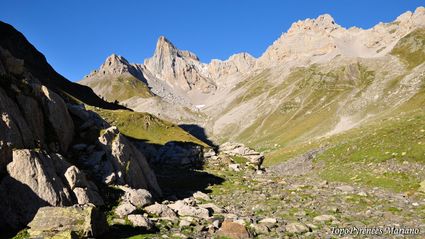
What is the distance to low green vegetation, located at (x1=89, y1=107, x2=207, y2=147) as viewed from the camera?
111 meters

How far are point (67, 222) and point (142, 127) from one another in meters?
94.9

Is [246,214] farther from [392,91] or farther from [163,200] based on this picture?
[392,91]

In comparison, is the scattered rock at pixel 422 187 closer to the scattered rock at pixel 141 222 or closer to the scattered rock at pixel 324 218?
the scattered rock at pixel 324 218

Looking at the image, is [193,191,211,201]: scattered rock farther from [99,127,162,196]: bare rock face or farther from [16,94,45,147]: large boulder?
[16,94,45,147]: large boulder

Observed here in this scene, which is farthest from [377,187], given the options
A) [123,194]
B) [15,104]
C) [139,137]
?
[139,137]

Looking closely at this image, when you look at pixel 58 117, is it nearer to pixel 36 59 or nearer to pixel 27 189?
pixel 27 189

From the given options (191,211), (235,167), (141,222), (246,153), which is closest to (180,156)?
(235,167)

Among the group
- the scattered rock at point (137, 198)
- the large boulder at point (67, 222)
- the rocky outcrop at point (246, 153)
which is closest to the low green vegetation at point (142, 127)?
the rocky outcrop at point (246, 153)

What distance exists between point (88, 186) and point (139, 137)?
80.1 m

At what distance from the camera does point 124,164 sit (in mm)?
37281

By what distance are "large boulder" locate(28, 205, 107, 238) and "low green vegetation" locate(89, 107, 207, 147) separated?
84.0 meters

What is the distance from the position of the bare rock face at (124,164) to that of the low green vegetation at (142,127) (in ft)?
220

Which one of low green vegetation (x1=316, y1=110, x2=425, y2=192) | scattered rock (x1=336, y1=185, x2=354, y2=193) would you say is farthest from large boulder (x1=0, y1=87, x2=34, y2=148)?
low green vegetation (x1=316, y1=110, x2=425, y2=192)

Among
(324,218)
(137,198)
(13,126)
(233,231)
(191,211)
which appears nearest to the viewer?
(233,231)
